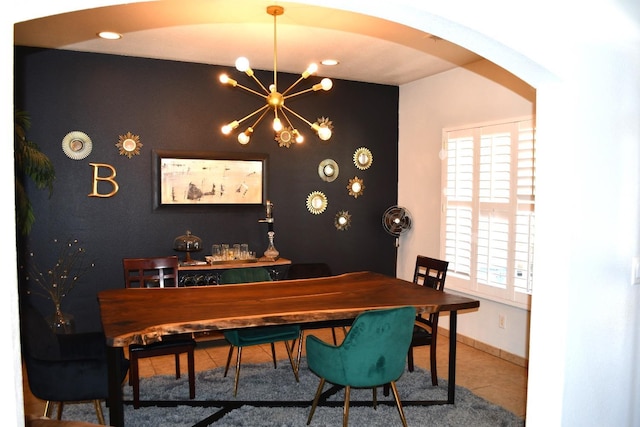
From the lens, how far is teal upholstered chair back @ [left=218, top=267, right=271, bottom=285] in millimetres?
3893

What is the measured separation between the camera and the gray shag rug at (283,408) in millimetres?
3186

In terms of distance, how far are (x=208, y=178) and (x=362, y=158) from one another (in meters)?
1.74

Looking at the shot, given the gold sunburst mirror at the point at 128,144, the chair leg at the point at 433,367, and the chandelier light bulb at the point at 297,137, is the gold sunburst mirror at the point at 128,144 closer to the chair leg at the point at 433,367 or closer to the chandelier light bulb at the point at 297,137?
the chandelier light bulb at the point at 297,137

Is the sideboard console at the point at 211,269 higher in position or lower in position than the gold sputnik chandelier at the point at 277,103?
lower

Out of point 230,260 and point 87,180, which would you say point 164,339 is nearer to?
point 230,260

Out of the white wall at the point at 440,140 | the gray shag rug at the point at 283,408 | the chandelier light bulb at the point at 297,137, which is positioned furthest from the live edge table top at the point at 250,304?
the white wall at the point at 440,140

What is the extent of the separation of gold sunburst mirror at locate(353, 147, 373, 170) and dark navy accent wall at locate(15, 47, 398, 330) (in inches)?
2.2

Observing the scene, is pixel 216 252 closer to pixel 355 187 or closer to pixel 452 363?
pixel 355 187

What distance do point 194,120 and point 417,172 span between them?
2417 millimetres

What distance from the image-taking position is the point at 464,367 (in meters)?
4.26

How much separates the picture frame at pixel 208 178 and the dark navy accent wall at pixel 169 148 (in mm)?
73

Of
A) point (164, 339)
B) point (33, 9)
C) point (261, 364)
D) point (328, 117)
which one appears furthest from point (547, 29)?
point (328, 117)

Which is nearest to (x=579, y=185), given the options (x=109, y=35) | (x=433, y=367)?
(x=433, y=367)

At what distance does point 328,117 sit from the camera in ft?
17.8
